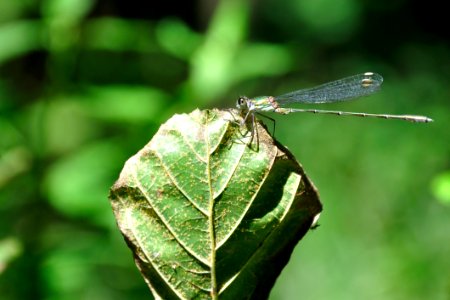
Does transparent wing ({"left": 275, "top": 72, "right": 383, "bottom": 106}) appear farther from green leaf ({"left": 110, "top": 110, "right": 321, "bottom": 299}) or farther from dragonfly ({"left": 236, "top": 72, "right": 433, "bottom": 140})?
green leaf ({"left": 110, "top": 110, "right": 321, "bottom": 299})

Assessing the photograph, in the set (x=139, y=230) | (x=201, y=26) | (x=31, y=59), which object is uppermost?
(x=201, y=26)

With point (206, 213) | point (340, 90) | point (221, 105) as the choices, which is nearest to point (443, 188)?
point (206, 213)

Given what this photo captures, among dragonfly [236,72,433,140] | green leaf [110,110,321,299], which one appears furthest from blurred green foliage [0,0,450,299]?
green leaf [110,110,321,299]

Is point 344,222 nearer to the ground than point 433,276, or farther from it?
farther from it

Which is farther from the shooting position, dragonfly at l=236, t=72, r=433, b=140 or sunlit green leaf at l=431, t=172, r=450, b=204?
dragonfly at l=236, t=72, r=433, b=140

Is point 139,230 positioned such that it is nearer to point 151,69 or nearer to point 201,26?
point 151,69

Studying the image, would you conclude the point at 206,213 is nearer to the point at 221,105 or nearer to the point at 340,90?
the point at 340,90

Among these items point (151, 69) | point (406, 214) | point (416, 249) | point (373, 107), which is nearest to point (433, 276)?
point (416, 249)
